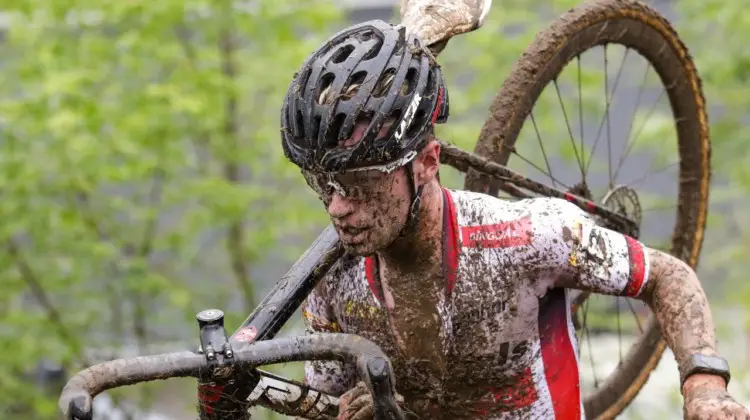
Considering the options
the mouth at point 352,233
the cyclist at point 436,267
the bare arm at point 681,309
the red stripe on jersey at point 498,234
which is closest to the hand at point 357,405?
the cyclist at point 436,267

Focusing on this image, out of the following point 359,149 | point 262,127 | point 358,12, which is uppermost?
point 358,12

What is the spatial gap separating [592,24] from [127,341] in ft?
29.7

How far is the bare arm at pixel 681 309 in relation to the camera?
3.14m

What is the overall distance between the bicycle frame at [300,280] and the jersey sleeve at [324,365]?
0.10m

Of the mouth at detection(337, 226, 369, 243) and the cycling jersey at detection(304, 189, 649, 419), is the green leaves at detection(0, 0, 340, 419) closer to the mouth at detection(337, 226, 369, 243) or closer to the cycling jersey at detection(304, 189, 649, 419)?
the cycling jersey at detection(304, 189, 649, 419)

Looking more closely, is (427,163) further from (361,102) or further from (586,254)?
(586,254)

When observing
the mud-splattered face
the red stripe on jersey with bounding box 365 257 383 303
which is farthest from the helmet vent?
the red stripe on jersey with bounding box 365 257 383 303

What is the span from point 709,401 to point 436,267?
889 millimetres

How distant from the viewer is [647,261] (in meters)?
3.39

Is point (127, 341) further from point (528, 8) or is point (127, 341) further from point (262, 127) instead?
point (528, 8)

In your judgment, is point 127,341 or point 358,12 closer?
point 127,341

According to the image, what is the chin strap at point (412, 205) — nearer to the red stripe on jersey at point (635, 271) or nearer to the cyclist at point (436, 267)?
the cyclist at point (436, 267)

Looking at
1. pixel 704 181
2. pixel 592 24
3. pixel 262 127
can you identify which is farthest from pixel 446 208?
pixel 262 127

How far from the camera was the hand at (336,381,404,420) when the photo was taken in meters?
3.11
